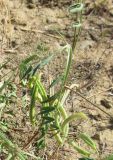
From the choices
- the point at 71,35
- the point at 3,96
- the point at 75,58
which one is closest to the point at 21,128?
the point at 3,96

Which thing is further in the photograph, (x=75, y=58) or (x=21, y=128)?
(x=75, y=58)

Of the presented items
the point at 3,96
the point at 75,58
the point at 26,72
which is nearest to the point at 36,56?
the point at 26,72

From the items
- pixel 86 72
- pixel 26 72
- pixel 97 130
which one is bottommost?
pixel 97 130

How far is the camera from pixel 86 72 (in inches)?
92.6

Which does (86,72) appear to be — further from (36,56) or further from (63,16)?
(36,56)

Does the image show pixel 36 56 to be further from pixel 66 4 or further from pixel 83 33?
pixel 66 4

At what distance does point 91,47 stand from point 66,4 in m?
0.41

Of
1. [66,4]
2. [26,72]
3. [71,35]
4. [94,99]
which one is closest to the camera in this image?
[26,72]

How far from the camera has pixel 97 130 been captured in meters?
2.07

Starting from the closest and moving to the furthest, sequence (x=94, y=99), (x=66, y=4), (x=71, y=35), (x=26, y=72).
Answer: (x=26, y=72)
(x=94, y=99)
(x=71, y=35)
(x=66, y=4)

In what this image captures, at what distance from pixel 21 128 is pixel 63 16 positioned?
97cm

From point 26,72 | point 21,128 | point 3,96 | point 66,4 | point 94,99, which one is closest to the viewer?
point 26,72

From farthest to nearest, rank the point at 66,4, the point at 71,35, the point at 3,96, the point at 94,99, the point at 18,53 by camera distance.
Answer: the point at 66,4 < the point at 71,35 < the point at 18,53 < the point at 94,99 < the point at 3,96

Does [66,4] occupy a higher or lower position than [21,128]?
higher
